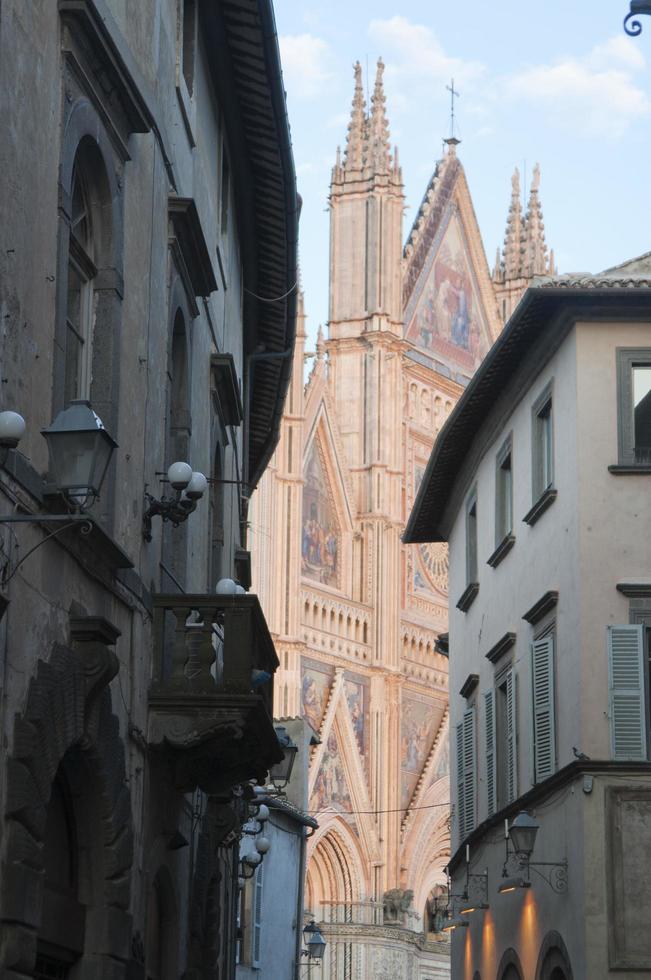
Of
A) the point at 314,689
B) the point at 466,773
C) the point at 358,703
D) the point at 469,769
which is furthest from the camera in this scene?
the point at 358,703

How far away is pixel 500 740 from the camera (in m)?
22.7

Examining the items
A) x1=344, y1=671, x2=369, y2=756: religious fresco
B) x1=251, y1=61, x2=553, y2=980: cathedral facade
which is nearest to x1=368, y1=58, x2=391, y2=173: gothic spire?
x1=251, y1=61, x2=553, y2=980: cathedral facade

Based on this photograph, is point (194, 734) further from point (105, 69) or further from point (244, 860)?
point (244, 860)

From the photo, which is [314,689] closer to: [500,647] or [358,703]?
[358,703]

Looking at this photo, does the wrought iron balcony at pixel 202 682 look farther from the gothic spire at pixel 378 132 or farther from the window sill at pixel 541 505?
the gothic spire at pixel 378 132

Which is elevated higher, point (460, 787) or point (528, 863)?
point (460, 787)

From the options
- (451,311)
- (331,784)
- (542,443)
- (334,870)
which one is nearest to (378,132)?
(451,311)

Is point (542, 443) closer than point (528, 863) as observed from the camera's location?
No

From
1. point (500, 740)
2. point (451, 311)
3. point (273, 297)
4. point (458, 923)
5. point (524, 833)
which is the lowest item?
point (458, 923)

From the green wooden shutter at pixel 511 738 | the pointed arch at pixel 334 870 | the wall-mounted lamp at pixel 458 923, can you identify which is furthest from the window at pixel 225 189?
the pointed arch at pixel 334 870

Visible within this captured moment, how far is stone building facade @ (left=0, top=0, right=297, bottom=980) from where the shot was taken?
8.80m

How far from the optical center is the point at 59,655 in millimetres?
9359

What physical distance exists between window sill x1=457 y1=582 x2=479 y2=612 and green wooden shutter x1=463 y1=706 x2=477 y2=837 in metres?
1.44

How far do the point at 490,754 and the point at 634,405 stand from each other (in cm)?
584
